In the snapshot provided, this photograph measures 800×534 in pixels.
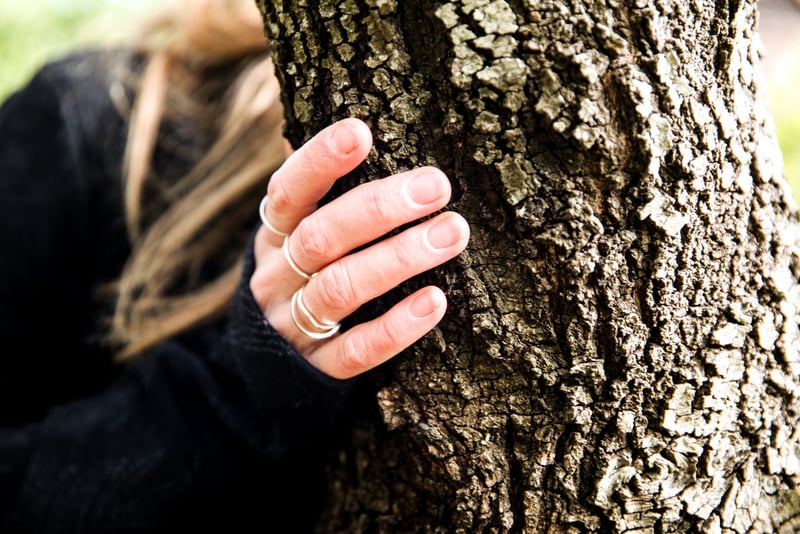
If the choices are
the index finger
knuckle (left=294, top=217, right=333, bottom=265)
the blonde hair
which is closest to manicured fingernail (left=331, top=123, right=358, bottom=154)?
the index finger

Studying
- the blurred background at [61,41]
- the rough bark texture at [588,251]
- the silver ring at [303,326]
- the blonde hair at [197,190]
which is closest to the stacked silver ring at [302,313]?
the silver ring at [303,326]

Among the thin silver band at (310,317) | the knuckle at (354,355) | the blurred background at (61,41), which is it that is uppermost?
the thin silver band at (310,317)

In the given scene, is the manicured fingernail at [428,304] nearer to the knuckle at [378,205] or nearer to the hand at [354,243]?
the hand at [354,243]

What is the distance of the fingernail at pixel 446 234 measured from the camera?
0.82 meters

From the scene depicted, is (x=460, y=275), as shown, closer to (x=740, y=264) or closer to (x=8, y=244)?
(x=740, y=264)

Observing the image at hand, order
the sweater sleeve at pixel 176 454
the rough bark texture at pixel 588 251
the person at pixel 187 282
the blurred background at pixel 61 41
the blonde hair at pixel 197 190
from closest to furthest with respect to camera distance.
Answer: the rough bark texture at pixel 588 251 → the person at pixel 187 282 → the sweater sleeve at pixel 176 454 → the blonde hair at pixel 197 190 → the blurred background at pixel 61 41

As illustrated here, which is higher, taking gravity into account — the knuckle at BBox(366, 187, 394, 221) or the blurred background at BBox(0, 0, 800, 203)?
the knuckle at BBox(366, 187, 394, 221)

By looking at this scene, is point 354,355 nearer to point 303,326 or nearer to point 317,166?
point 303,326

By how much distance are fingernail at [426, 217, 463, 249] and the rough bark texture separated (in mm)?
36

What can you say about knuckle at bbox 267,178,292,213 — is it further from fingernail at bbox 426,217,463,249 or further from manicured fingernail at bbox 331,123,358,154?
fingernail at bbox 426,217,463,249

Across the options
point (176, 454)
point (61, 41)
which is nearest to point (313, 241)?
point (176, 454)

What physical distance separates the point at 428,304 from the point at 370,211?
155mm

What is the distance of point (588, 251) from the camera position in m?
0.81

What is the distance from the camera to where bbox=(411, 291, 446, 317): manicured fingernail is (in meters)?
0.85
